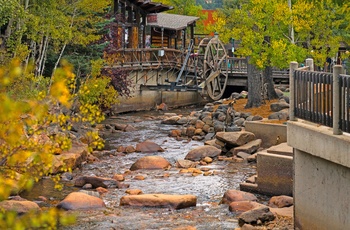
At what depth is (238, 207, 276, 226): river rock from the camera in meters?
14.0

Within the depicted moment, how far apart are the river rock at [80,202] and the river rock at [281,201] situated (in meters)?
3.63

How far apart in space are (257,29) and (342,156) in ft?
58.1

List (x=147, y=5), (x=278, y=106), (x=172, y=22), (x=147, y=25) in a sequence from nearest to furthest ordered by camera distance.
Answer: (x=278, y=106)
(x=147, y=5)
(x=147, y=25)
(x=172, y=22)

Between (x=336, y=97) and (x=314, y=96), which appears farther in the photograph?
(x=314, y=96)

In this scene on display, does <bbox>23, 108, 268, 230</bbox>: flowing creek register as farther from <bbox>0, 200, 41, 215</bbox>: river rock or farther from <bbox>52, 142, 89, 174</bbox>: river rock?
<bbox>0, 200, 41, 215</bbox>: river rock

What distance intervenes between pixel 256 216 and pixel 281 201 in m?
1.36

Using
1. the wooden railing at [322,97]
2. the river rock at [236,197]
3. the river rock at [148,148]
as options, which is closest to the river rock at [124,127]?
the river rock at [148,148]

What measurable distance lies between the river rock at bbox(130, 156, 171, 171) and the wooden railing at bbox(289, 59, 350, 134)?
321 inches

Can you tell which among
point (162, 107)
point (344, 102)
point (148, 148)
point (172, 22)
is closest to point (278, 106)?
point (148, 148)

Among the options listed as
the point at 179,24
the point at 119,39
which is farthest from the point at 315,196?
the point at 179,24

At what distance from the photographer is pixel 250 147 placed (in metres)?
22.4

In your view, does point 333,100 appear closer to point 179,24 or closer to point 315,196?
point 315,196

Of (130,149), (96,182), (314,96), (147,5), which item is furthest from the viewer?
(147,5)

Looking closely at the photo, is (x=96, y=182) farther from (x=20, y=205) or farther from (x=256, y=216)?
(x=256, y=216)
